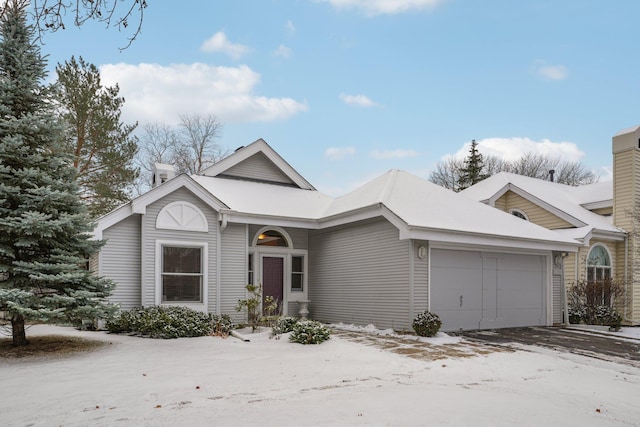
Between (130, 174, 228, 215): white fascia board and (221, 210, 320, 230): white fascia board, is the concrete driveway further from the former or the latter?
(130, 174, 228, 215): white fascia board

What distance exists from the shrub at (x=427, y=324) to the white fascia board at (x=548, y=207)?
8.63 m

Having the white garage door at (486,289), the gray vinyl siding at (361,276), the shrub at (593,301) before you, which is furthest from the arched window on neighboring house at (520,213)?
the gray vinyl siding at (361,276)

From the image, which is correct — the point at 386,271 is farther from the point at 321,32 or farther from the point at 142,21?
the point at 142,21

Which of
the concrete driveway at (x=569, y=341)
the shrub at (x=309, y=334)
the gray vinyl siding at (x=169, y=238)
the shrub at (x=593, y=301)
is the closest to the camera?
the shrub at (x=309, y=334)

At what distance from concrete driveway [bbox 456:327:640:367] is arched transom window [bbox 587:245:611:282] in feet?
13.8

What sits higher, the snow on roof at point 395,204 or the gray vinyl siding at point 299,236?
the snow on roof at point 395,204

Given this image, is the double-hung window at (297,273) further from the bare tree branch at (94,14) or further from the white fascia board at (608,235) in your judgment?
the bare tree branch at (94,14)

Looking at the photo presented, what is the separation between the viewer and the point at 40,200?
8672 millimetres

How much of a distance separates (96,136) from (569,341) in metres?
18.3

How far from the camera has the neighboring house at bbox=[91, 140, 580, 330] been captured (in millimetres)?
11844

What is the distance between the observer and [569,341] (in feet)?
37.6

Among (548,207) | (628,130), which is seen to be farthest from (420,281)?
(628,130)

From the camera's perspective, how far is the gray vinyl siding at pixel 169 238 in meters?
11.8

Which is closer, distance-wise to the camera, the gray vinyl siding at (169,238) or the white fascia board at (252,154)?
the gray vinyl siding at (169,238)
